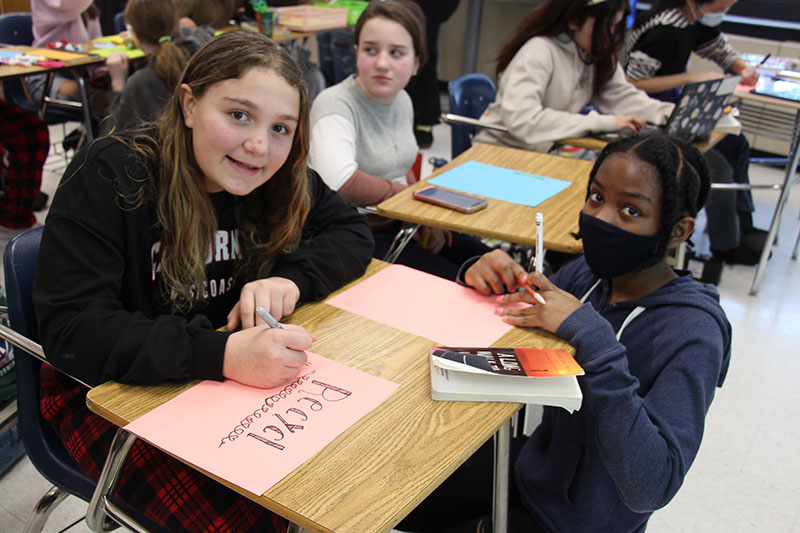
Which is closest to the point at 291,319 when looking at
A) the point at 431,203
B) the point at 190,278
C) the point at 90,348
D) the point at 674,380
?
the point at 190,278

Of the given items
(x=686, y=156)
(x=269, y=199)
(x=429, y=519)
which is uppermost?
(x=686, y=156)

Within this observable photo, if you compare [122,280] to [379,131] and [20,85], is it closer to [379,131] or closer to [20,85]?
[379,131]

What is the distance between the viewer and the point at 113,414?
2.83ft

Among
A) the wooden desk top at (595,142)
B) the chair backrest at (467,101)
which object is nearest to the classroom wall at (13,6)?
the chair backrest at (467,101)

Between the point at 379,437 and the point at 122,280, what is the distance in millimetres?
555

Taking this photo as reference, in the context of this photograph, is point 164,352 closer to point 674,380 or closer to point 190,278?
point 190,278

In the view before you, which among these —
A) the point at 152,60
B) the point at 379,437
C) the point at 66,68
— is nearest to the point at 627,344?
the point at 379,437

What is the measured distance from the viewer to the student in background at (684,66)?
308cm

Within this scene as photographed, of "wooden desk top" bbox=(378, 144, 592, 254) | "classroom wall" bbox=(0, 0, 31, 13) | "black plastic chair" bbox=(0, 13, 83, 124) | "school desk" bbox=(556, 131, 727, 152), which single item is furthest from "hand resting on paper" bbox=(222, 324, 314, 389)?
"classroom wall" bbox=(0, 0, 31, 13)

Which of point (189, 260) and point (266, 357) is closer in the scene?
point (266, 357)

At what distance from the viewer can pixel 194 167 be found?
3.76 ft

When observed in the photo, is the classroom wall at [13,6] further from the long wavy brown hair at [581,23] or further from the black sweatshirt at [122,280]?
the black sweatshirt at [122,280]

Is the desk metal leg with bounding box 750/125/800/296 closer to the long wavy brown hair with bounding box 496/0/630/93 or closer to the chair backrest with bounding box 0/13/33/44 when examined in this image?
the long wavy brown hair with bounding box 496/0/630/93

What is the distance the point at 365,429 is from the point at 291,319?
0.34 metres
